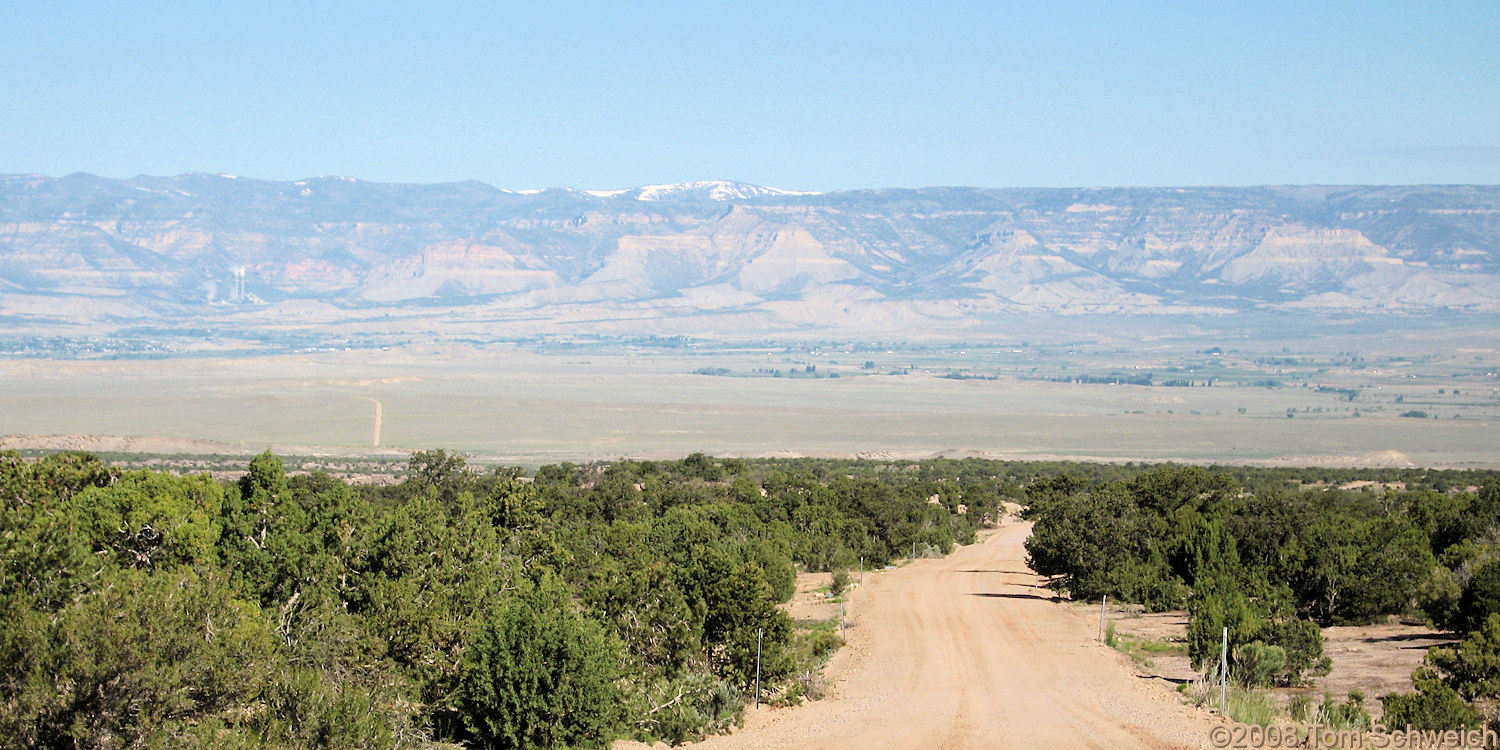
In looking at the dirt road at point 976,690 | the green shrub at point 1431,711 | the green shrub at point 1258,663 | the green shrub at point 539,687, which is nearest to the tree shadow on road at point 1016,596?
the dirt road at point 976,690

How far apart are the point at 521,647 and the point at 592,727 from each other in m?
1.25

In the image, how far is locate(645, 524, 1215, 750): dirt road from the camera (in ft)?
52.4

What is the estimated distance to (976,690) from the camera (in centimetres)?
1844

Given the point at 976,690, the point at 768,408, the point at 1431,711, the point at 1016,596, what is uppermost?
the point at 1431,711

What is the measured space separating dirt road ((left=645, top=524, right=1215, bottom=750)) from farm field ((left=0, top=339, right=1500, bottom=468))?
167ft

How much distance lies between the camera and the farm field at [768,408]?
8231cm

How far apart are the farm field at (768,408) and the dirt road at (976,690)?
5084cm

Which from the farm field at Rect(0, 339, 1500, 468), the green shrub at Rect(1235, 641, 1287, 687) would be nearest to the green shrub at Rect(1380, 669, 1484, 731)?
the green shrub at Rect(1235, 641, 1287, 687)

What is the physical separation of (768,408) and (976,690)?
301 ft

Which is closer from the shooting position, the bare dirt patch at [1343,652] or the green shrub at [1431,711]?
the green shrub at [1431,711]

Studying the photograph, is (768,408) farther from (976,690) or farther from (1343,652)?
(976,690)

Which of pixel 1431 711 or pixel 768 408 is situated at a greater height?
pixel 1431 711
